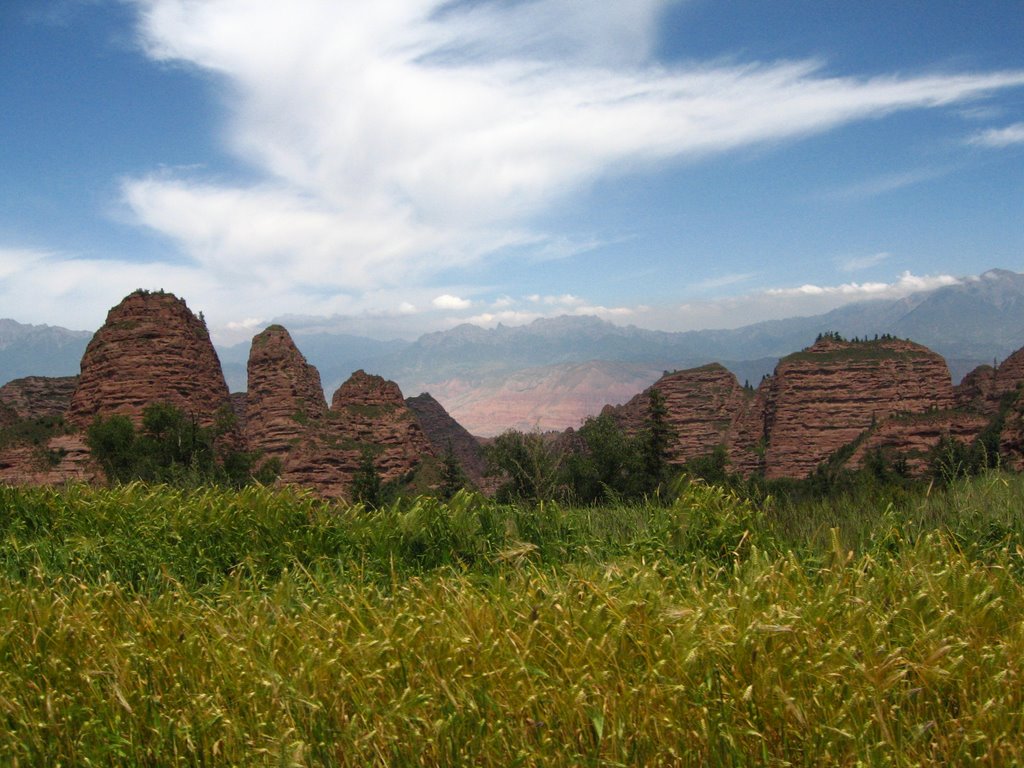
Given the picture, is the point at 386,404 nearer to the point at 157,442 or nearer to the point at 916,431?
the point at 157,442

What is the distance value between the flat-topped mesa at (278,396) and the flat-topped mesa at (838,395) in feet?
210

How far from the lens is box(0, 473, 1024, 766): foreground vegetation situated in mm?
4219

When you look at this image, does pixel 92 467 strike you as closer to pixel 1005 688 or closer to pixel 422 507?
pixel 422 507

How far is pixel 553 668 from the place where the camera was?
4.91 m

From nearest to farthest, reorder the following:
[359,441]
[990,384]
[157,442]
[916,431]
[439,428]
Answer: [157,442]
[916,431]
[359,441]
[990,384]
[439,428]

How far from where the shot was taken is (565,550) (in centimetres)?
855

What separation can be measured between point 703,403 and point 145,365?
281ft

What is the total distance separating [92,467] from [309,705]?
2534 inches

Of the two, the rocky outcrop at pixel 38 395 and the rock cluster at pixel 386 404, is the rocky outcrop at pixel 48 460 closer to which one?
the rock cluster at pixel 386 404

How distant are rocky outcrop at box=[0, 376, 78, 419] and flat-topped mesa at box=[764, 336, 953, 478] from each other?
96.1 meters

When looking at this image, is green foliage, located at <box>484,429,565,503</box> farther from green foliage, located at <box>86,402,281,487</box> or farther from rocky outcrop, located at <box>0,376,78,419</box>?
rocky outcrop, located at <box>0,376,78,419</box>

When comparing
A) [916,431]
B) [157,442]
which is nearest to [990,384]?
[916,431]

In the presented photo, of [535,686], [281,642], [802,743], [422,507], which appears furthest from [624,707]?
[422,507]

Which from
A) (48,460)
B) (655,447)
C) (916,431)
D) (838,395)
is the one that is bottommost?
(916,431)
